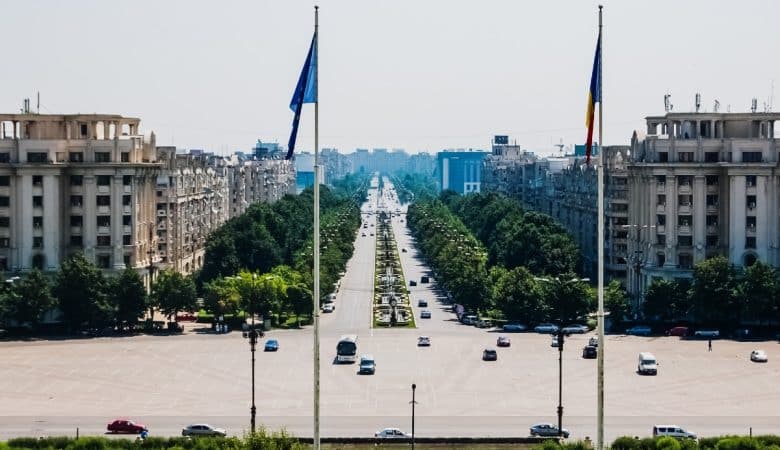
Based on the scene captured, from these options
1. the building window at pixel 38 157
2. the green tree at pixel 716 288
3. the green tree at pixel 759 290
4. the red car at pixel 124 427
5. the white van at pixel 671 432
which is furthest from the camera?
the building window at pixel 38 157

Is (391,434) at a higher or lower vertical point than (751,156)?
lower

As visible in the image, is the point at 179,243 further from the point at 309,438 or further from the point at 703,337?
the point at 309,438

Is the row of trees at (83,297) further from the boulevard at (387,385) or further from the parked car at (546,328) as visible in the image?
the parked car at (546,328)

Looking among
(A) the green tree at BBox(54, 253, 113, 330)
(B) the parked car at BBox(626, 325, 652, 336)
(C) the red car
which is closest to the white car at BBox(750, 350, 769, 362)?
(B) the parked car at BBox(626, 325, 652, 336)

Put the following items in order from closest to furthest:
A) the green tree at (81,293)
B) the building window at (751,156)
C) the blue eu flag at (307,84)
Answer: the blue eu flag at (307,84), the green tree at (81,293), the building window at (751,156)

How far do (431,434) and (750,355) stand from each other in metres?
37.1

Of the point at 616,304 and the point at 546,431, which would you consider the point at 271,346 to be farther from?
the point at 546,431

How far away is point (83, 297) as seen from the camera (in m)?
106

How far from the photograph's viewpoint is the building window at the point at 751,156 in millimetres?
112125

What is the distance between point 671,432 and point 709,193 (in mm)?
53150

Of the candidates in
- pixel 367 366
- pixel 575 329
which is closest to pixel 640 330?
pixel 575 329

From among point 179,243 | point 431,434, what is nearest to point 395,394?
point 431,434

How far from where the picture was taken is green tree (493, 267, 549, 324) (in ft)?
365

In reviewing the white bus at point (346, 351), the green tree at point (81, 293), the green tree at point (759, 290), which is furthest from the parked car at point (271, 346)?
the green tree at point (759, 290)
